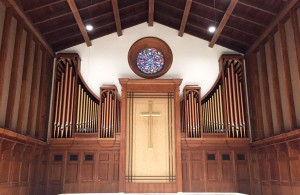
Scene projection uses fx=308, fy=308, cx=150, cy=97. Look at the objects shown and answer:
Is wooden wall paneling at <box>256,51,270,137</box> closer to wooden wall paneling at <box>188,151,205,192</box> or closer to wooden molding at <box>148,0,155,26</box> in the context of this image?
wooden wall paneling at <box>188,151,205,192</box>

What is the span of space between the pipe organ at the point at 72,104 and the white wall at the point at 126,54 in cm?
31

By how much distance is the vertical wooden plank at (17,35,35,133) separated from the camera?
677cm

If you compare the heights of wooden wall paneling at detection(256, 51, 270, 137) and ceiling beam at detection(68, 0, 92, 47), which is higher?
ceiling beam at detection(68, 0, 92, 47)

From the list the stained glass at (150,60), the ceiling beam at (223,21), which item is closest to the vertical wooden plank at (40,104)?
the stained glass at (150,60)

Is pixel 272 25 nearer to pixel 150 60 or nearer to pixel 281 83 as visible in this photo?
pixel 281 83

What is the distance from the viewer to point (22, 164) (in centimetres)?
693

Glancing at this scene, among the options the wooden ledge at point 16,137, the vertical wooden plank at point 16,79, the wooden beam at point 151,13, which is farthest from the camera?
the wooden beam at point 151,13

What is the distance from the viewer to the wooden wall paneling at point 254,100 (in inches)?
309

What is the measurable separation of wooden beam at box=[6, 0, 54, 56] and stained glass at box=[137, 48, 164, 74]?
2525 mm

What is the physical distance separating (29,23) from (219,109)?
5209mm

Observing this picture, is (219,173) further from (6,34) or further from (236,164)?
(6,34)

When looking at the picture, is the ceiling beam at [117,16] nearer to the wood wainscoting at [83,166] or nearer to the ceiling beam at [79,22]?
the ceiling beam at [79,22]

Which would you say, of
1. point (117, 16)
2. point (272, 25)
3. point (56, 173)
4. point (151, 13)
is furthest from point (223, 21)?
point (56, 173)

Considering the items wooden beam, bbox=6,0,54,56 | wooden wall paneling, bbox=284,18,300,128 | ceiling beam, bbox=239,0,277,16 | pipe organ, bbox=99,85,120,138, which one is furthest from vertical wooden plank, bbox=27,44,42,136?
wooden wall paneling, bbox=284,18,300,128
